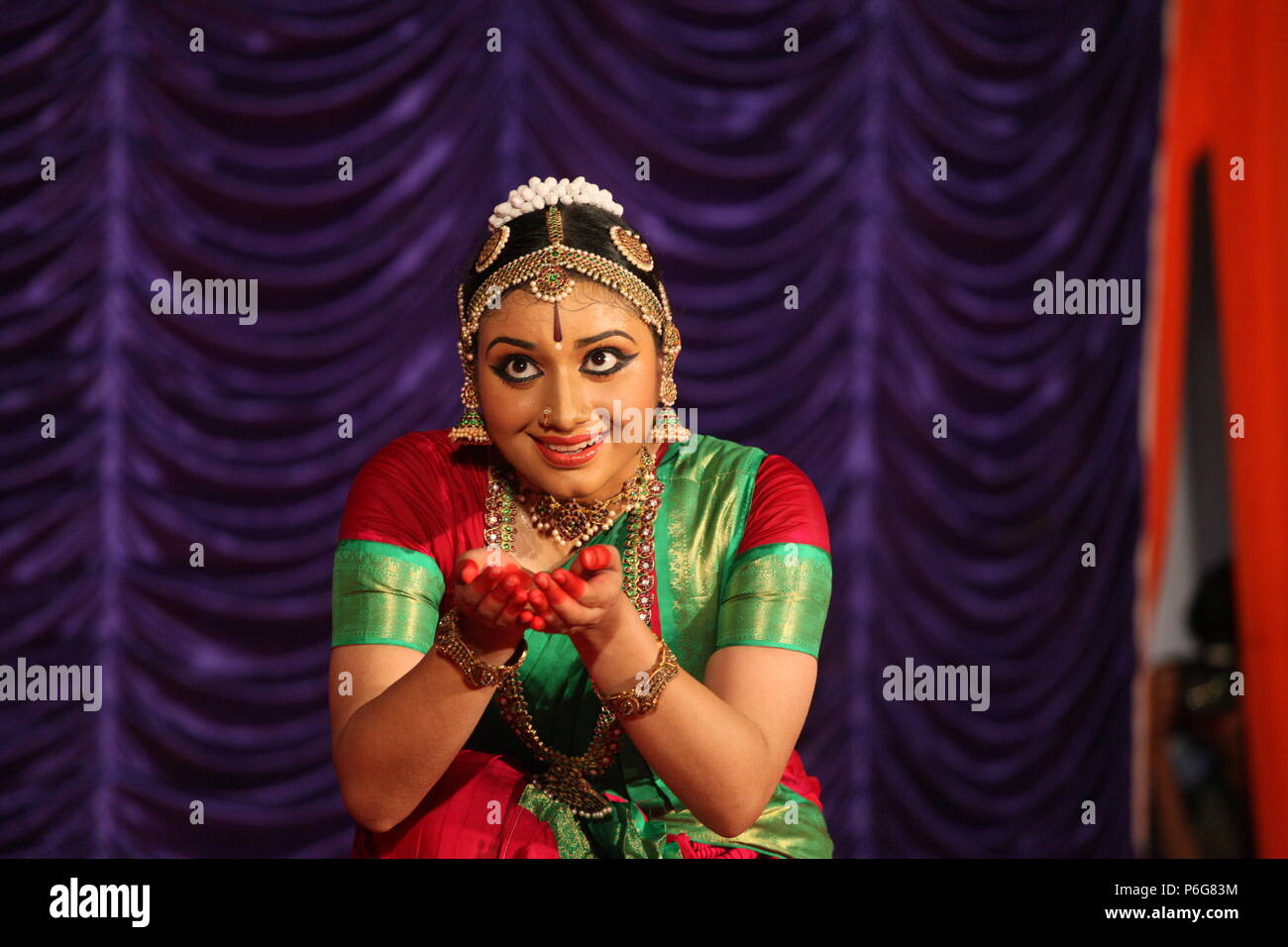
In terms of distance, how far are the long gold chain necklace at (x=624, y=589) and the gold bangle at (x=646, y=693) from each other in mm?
236

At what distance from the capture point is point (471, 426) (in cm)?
210

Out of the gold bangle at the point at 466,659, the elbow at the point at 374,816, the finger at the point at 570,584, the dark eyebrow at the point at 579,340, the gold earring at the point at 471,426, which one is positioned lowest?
the elbow at the point at 374,816

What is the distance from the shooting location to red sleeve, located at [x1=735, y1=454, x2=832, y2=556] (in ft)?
6.71

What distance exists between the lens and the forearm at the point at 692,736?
68.6 inches

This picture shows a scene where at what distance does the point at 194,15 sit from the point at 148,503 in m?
1.38

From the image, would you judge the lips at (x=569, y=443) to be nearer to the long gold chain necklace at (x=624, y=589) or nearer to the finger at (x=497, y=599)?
the long gold chain necklace at (x=624, y=589)

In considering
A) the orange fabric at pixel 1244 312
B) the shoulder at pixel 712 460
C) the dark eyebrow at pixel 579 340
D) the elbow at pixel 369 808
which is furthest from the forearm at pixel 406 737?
the orange fabric at pixel 1244 312

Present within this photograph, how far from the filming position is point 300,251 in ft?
12.8

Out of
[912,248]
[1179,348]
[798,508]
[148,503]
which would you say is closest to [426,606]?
[798,508]

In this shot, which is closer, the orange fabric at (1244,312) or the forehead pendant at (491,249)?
the forehead pendant at (491,249)

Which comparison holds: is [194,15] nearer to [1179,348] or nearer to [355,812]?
[355,812]

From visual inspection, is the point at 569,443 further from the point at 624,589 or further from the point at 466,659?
the point at 466,659

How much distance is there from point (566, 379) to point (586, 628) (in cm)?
42

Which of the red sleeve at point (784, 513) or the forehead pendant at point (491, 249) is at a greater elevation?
the forehead pendant at point (491, 249)
